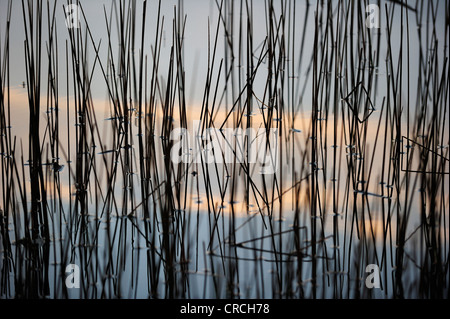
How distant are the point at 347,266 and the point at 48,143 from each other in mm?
941

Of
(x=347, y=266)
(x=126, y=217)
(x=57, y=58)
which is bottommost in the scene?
(x=347, y=266)

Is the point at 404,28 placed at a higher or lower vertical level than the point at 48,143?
higher

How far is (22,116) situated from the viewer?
126 cm

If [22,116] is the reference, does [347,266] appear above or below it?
below

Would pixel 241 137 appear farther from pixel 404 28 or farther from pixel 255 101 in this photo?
pixel 404 28

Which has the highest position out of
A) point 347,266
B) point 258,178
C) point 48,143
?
point 48,143

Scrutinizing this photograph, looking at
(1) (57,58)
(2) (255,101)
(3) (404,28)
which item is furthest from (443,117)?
(1) (57,58)

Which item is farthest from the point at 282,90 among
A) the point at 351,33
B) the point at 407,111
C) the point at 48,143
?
the point at 48,143

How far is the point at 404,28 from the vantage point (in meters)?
1.24

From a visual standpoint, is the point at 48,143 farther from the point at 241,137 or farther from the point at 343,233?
the point at 343,233

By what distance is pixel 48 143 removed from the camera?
1270 millimetres

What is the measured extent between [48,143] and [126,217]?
0.32 meters

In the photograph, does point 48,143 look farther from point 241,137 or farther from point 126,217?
point 241,137

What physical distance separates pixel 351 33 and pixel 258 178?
1.61ft
